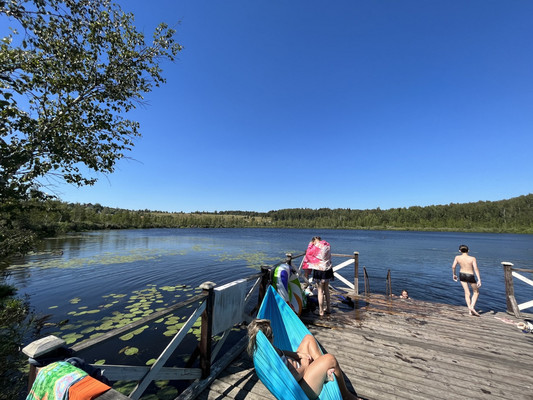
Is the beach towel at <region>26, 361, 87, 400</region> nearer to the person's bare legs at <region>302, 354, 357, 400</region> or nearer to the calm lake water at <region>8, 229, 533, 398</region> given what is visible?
the person's bare legs at <region>302, 354, 357, 400</region>

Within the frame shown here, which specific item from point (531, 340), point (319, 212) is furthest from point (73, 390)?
point (319, 212)

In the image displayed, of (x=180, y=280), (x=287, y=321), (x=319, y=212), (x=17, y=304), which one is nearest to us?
(x=287, y=321)

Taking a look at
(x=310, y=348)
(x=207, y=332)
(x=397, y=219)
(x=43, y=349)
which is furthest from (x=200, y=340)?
(x=397, y=219)

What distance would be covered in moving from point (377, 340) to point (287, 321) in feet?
7.50

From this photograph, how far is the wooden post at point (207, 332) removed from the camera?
11.4ft

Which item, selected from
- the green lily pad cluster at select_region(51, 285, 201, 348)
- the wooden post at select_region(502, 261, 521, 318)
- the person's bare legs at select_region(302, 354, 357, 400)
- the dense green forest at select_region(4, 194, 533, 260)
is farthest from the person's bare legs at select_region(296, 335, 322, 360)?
the dense green forest at select_region(4, 194, 533, 260)

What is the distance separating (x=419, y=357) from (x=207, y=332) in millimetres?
4031

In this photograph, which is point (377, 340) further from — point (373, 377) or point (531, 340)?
point (531, 340)

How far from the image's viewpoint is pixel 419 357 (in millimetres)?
4121

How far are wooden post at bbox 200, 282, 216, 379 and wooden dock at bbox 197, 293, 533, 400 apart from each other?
29cm

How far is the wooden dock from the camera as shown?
3277 millimetres

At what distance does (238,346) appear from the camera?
435 cm

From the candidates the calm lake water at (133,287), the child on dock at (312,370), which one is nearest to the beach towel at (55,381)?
the child on dock at (312,370)

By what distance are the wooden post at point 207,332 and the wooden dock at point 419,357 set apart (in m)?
0.29
